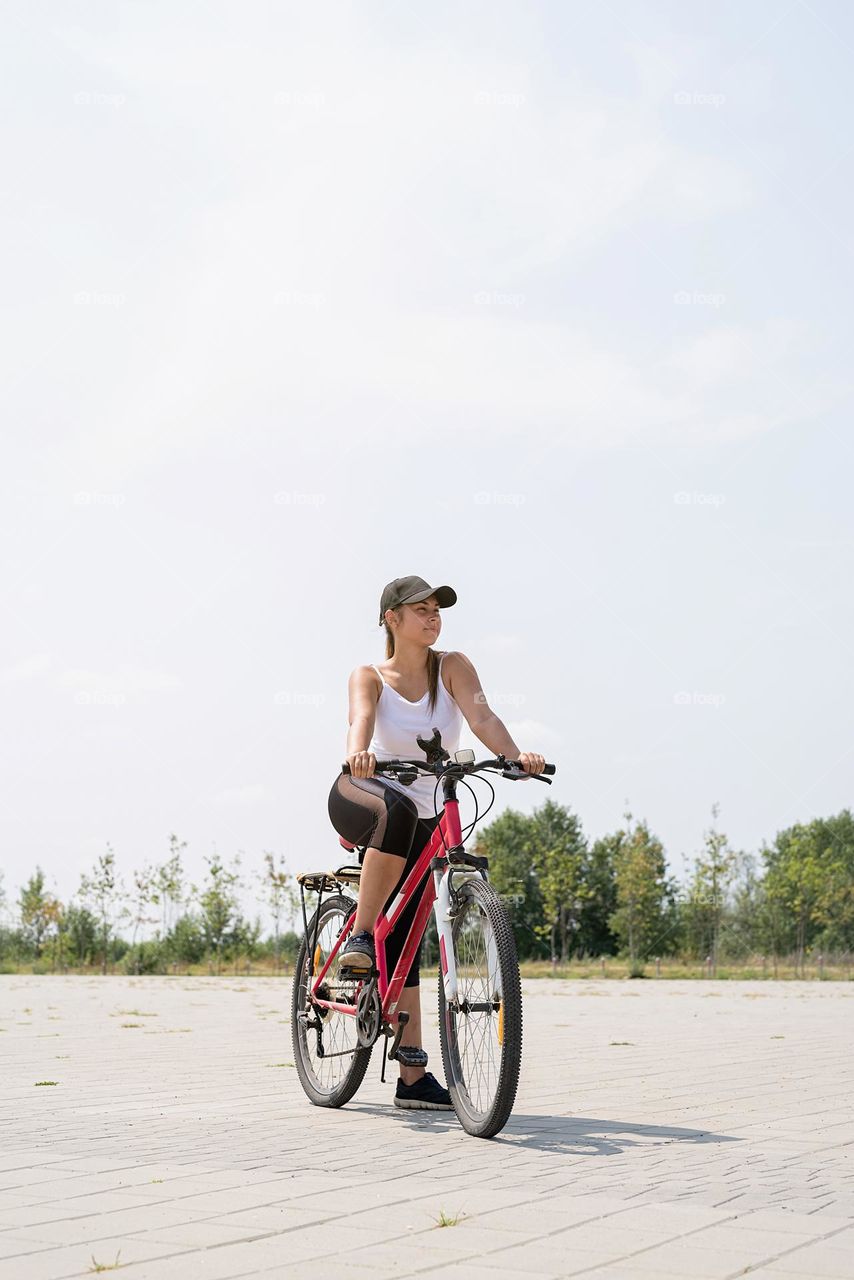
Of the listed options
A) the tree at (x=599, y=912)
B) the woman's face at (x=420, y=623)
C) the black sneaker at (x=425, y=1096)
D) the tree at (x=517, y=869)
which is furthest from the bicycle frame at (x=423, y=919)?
the tree at (x=599, y=912)

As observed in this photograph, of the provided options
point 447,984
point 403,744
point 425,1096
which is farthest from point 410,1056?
point 403,744

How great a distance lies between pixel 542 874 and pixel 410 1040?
43.3 metres

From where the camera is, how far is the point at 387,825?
229 inches

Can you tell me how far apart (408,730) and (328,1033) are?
153 centimetres

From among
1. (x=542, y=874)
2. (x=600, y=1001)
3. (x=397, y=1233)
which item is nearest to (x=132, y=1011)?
(x=600, y=1001)

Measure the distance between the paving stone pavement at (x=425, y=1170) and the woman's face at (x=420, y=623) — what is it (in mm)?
2008

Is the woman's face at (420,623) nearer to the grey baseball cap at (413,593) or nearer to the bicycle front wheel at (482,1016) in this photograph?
the grey baseball cap at (413,593)

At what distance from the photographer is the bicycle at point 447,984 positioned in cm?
502

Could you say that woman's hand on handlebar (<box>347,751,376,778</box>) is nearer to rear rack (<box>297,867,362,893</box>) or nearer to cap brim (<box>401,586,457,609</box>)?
cap brim (<box>401,586,457,609</box>)

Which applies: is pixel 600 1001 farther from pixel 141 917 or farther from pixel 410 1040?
pixel 141 917

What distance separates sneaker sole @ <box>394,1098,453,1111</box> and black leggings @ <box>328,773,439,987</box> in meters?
0.50

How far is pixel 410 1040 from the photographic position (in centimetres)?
619

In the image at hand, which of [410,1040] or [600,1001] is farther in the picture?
[600,1001]

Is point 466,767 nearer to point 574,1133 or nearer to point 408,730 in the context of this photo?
point 408,730
